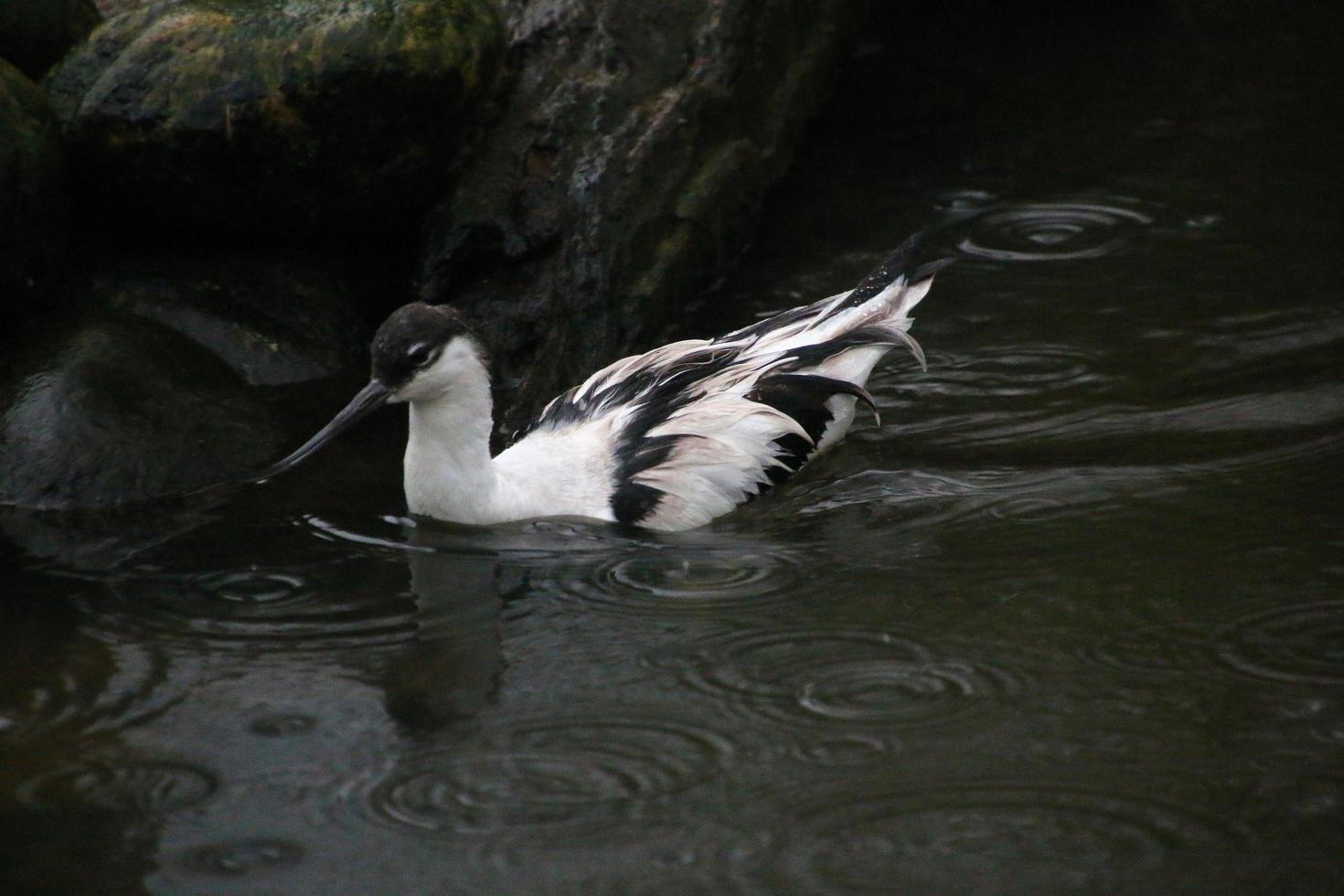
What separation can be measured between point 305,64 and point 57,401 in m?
1.88

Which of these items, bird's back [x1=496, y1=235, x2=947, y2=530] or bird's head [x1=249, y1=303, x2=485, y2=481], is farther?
bird's back [x1=496, y1=235, x2=947, y2=530]

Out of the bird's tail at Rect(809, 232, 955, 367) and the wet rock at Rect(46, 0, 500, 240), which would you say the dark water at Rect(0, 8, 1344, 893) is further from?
the wet rock at Rect(46, 0, 500, 240)

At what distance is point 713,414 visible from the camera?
664 centimetres

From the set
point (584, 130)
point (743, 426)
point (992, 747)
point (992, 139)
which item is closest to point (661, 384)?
point (743, 426)

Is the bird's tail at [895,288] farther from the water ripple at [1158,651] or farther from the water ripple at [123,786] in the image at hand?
the water ripple at [123,786]

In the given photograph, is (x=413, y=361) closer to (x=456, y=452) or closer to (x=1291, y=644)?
(x=456, y=452)

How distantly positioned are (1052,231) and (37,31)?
5296 millimetres

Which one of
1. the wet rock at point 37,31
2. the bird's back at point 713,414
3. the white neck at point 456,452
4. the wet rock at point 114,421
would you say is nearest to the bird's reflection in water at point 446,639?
the white neck at point 456,452

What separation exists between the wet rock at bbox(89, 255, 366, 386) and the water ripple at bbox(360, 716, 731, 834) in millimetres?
3352

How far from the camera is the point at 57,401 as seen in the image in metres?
6.91

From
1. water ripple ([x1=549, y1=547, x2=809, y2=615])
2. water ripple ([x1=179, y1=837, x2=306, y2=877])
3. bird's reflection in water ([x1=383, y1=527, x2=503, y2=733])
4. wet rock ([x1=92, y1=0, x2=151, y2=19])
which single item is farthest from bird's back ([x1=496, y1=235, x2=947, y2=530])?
wet rock ([x1=92, y1=0, x2=151, y2=19])

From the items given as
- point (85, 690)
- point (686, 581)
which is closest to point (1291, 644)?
point (686, 581)

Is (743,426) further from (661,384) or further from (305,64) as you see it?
(305,64)

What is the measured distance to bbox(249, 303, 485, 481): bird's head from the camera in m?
6.15
